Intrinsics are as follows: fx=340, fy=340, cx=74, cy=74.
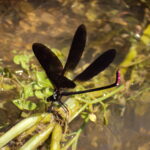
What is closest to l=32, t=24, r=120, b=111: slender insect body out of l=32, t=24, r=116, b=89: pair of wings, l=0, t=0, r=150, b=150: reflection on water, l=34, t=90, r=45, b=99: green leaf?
l=32, t=24, r=116, b=89: pair of wings

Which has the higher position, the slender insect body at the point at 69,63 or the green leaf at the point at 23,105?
the slender insect body at the point at 69,63

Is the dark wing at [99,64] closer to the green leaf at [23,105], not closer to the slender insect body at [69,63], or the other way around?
the slender insect body at [69,63]

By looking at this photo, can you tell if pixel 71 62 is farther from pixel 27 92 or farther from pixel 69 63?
pixel 27 92

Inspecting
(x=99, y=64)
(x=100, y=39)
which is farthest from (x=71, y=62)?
(x=100, y=39)

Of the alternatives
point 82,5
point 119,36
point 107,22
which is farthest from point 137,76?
point 82,5

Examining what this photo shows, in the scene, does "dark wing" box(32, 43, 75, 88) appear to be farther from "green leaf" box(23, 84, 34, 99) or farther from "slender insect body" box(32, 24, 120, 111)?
"green leaf" box(23, 84, 34, 99)

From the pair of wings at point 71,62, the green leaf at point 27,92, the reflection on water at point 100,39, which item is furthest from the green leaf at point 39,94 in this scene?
the reflection on water at point 100,39

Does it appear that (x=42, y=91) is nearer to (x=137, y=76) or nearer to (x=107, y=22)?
(x=137, y=76)
